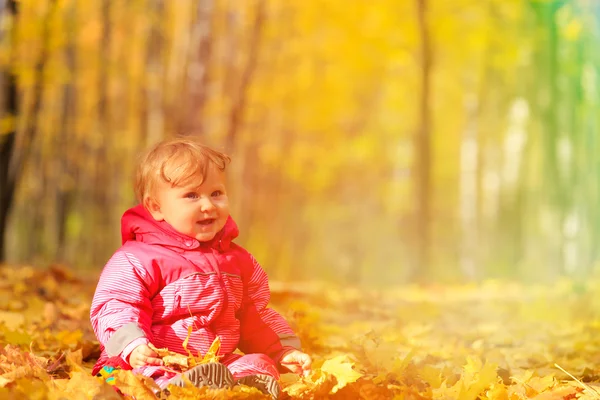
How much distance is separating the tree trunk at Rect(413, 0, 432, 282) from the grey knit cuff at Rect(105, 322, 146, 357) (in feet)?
40.6

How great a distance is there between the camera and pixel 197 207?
282 centimetres

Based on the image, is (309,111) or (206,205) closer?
(206,205)

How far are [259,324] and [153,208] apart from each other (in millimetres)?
628

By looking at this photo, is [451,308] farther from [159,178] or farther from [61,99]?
[61,99]

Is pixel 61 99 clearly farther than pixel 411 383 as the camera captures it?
Yes

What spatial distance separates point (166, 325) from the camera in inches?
111

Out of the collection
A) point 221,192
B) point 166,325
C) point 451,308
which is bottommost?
point 451,308

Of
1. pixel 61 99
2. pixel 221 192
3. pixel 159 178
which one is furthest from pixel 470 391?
pixel 61 99

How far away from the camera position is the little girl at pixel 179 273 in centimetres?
272

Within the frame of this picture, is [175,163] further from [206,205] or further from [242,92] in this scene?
[242,92]

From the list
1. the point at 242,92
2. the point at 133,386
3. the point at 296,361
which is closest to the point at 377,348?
the point at 296,361

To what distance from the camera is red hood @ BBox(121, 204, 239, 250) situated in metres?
2.86

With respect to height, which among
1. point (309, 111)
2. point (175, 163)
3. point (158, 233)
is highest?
point (309, 111)

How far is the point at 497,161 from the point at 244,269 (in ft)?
77.0
